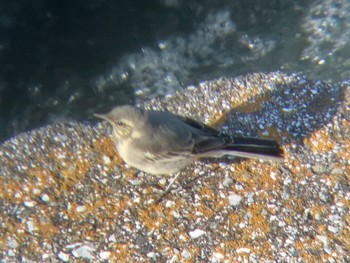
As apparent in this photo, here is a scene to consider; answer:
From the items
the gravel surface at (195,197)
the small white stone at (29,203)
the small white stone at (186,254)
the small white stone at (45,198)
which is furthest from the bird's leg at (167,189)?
the small white stone at (29,203)

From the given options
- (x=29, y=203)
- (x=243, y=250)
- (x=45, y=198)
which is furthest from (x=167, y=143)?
(x=29, y=203)

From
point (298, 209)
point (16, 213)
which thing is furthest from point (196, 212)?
point (16, 213)

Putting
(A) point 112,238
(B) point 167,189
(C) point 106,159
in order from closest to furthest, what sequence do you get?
(A) point 112,238
(B) point 167,189
(C) point 106,159

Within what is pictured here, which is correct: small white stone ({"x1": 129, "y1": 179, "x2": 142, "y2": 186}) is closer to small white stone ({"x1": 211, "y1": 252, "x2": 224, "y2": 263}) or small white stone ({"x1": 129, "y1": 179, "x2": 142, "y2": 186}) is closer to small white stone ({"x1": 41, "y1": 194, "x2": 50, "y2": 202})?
small white stone ({"x1": 41, "y1": 194, "x2": 50, "y2": 202})

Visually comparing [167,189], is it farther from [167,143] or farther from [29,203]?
[29,203]

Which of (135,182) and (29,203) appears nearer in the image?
(29,203)

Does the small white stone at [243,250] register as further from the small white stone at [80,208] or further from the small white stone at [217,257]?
the small white stone at [80,208]

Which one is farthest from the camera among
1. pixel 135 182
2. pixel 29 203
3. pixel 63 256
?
pixel 135 182
